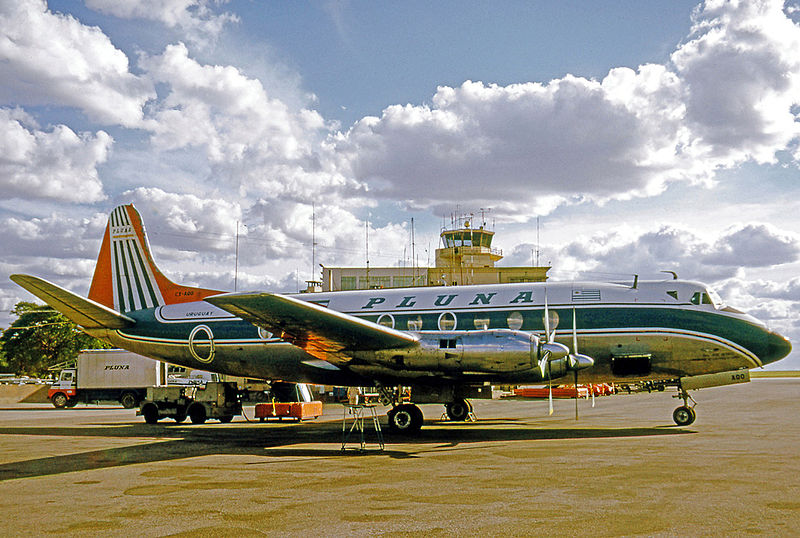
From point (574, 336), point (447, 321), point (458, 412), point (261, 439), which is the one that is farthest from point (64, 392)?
point (574, 336)

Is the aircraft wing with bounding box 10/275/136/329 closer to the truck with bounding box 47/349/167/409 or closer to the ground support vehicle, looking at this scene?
the ground support vehicle

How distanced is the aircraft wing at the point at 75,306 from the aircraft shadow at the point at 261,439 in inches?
164

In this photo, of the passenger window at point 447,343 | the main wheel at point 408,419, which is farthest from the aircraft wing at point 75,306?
the passenger window at point 447,343

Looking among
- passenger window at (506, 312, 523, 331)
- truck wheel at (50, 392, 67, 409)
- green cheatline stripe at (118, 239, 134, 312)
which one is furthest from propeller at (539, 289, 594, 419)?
truck wheel at (50, 392, 67, 409)

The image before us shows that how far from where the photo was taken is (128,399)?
41344mm

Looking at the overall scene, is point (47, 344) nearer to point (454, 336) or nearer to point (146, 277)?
point (146, 277)

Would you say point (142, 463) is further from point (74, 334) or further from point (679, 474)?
point (74, 334)

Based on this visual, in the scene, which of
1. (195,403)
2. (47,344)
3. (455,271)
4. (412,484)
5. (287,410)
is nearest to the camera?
(412,484)

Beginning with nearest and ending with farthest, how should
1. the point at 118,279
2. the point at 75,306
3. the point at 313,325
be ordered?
the point at 313,325, the point at 75,306, the point at 118,279

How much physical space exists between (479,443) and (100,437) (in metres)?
13.0

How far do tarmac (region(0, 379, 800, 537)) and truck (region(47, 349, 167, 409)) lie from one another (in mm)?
20233

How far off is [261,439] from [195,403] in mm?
9032

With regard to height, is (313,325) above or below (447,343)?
above

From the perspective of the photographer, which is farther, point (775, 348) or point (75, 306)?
point (75, 306)
